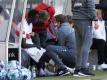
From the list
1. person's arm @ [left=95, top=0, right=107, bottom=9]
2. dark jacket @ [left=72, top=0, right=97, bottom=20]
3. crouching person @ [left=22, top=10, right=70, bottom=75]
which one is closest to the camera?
dark jacket @ [left=72, top=0, right=97, bottom=20]

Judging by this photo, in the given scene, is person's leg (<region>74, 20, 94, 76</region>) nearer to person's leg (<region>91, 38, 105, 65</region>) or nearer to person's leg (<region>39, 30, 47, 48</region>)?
person's leg (<region>39, 30, 47, 48</region>)

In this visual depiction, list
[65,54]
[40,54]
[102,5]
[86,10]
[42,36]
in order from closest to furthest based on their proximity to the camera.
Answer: [86,10]
[40,54]
[65,54]
[42,36]
[102,5]

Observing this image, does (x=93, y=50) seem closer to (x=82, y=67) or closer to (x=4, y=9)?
(x=82, y=67)

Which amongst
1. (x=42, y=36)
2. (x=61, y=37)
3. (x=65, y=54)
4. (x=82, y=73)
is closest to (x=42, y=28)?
(x=42, y=36)

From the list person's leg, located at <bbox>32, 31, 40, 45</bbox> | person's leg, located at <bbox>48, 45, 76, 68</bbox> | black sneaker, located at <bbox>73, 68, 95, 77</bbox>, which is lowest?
black sneaker, located at <bbox>73, 68, 95, 77</bbox>

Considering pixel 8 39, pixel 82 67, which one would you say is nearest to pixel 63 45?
pixel 82 67

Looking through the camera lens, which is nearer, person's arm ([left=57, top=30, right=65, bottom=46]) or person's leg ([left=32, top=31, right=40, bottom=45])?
person's arm ([left=57, top=30, right=65, bottom=46])

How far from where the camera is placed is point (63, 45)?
10.3 meters

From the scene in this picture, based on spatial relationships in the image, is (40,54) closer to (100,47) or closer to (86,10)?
(86,10)


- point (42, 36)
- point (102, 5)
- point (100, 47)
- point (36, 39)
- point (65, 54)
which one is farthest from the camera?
point (100, 47)

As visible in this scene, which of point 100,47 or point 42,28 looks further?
point 100,47

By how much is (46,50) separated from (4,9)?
164 centimetres

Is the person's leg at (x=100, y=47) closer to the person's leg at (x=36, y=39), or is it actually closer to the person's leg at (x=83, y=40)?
the person's leg at (x=36, y=39)

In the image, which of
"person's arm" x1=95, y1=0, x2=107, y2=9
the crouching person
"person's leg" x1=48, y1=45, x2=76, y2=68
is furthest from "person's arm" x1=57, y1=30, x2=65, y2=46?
"person's arm" x1=95, y1=0, x2=107, y2=9
